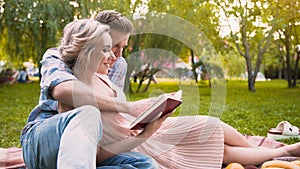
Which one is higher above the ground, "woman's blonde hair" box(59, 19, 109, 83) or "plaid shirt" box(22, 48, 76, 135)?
"woman's blonde hair" box(59, 19, 109, 83)

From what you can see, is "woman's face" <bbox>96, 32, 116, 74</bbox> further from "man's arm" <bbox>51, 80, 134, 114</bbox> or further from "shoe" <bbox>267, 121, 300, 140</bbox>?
"shoe" <bbox>267, 121, 300, 140</bbox>

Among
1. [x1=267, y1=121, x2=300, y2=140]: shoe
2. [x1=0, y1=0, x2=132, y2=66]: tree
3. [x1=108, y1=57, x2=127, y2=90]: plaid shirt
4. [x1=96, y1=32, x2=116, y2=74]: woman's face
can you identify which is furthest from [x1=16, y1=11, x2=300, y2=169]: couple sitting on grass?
[x1=0, y1=0, x2=132, y2=66]: tree

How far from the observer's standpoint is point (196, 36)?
1.82m

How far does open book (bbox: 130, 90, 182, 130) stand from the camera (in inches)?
55.7

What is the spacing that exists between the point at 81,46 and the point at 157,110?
1.17 ft

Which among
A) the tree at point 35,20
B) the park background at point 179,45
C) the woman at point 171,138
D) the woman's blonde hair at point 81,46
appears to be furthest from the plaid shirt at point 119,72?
the tree at point 35,20

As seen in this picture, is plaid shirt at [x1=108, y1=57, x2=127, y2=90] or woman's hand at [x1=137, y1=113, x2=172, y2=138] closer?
woman's hand at [x1=137, y1=113, x2=172, y2=138]

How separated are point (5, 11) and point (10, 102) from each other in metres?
2.71

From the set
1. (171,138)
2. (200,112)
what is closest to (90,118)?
(171,138)

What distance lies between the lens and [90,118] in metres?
1.34

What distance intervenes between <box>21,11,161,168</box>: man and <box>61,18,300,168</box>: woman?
0.04m

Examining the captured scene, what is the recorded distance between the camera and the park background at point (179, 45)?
1.85 metres

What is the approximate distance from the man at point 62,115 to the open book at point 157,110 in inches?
4.8

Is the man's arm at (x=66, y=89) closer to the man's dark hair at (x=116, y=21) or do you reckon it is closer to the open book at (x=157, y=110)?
the open book at (x=157, y=110)
